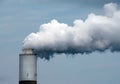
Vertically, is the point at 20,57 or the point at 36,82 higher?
the point at 20,57

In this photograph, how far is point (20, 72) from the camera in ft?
128

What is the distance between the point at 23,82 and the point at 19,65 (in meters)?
2.29

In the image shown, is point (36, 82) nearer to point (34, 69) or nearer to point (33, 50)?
point (34, 69)

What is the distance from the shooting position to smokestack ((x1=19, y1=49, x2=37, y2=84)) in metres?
38.1

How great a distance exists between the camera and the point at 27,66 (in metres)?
38.2

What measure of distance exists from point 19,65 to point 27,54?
1906 mm

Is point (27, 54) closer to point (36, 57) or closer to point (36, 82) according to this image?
point (36, 57)

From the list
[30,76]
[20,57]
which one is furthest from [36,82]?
[20,57]

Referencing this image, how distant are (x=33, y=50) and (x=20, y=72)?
3.39 m

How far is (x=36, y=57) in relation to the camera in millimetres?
39156

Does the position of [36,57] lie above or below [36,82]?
above

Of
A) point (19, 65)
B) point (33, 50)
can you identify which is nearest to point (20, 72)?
point (19, 65)

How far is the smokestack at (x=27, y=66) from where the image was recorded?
3812cm

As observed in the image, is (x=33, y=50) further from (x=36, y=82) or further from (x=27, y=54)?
(x=36, y=82)
